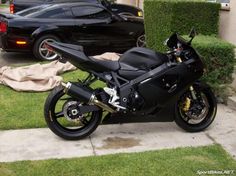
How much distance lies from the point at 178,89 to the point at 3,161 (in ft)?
7.38

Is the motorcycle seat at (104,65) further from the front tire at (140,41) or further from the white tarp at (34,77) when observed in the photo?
the front tire at (140,41)

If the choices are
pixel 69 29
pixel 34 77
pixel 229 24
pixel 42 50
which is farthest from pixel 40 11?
pixel 229 24

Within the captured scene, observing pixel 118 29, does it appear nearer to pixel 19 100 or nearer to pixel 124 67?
pixel 19 100

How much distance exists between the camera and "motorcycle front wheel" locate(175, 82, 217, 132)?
18.0 feet

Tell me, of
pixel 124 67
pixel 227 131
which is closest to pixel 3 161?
pixel 124 67

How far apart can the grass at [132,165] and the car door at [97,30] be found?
617 cm

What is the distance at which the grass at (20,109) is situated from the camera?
5.79 meters

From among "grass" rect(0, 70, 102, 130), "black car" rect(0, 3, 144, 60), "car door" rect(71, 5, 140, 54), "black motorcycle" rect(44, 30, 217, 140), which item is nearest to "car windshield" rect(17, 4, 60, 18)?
"black car" rect(0, 3, 144, 60)

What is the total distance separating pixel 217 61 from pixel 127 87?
2278 mm

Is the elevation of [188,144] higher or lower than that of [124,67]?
lower

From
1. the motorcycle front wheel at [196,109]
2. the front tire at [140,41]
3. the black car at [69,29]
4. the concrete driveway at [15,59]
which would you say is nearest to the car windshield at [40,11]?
the black car at [69,29]

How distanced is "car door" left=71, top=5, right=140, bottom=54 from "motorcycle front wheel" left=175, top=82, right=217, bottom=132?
556 cm

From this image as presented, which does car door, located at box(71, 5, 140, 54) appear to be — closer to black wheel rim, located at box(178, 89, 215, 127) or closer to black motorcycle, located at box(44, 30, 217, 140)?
black motorcycle, located at box(44, 30, 217, 140)

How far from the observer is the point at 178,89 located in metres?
5.26
